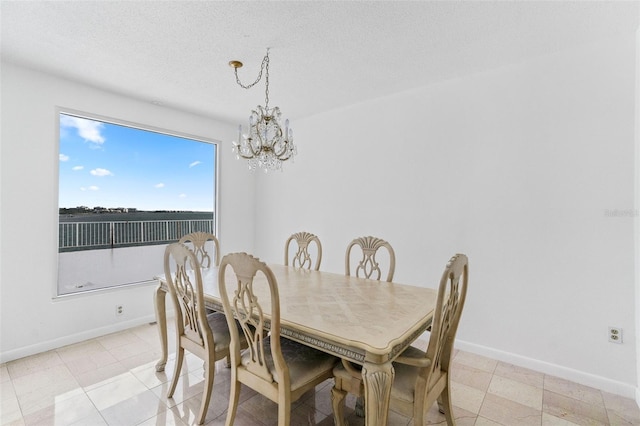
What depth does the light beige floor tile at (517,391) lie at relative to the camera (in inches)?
82.3

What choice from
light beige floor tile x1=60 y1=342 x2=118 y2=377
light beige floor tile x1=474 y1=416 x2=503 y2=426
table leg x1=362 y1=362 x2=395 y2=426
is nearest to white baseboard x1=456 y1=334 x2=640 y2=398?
light beige floor tile x1=474 y1=416 x2=503 y2=426

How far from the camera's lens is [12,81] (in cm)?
261

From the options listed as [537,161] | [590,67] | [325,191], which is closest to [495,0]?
[590,67]

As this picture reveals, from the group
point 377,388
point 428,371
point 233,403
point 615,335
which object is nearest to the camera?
point 377,388

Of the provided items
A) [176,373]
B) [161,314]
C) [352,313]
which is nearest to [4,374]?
[161,314]

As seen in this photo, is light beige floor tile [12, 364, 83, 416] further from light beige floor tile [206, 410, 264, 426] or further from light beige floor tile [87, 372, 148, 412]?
light beige floor tile [206, 410, 264, 426]

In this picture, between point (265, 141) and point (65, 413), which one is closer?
point (65, 413)

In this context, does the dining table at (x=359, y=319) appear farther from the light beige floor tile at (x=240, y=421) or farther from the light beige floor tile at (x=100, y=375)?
the light beige floor tile at (x=240, y=421)

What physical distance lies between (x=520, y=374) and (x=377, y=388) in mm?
1881

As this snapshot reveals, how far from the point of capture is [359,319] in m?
1.58

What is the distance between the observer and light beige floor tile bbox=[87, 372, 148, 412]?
2053 millimetres

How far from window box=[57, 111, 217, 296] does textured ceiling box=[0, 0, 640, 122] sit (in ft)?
2.16

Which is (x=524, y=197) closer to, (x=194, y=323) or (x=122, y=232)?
(x=194, y=323)

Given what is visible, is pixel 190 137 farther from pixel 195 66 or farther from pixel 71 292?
pixel 71 292
